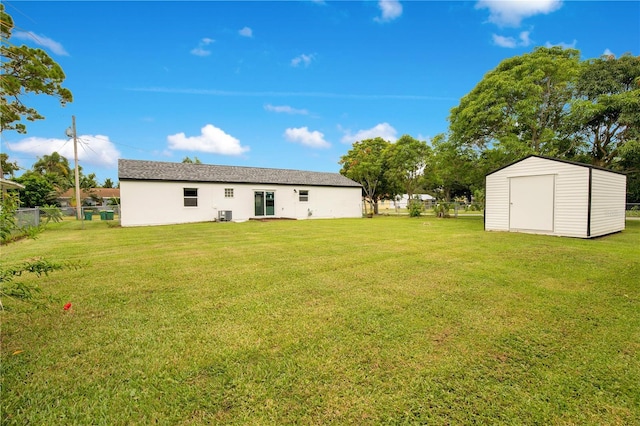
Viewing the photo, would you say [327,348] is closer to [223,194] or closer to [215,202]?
[215,202]

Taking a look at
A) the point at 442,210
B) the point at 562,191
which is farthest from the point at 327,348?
the point at 442,210

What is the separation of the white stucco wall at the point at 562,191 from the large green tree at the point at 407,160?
38.9 feet

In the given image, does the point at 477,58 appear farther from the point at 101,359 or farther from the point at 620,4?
the point at 101,359

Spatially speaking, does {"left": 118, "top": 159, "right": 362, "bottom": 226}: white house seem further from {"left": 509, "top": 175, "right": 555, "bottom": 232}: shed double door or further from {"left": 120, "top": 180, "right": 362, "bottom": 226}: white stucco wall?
{"left": 509, "top": 175, "right": 555, "bottom": 232}: shed double door

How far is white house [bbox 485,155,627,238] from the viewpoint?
29.7 feet

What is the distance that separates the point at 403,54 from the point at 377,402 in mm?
17408

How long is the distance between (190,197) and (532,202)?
1671 centimetres

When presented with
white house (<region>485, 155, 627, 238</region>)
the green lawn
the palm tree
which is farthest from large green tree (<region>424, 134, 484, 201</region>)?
the palm tree

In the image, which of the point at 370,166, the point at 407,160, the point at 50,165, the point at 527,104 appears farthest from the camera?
the point at 50,165

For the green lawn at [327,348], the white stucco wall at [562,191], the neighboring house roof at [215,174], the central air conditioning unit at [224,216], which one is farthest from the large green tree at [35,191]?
the white stucco wall at [562,191]

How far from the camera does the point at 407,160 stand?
2305 centimetres

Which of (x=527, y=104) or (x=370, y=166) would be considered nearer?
(x=527, y=104)

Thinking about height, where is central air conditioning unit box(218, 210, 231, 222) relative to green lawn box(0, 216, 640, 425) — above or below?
above

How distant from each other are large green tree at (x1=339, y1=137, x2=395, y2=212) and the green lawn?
20.0 m
